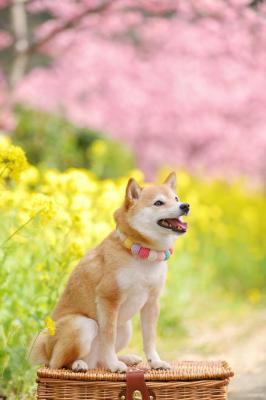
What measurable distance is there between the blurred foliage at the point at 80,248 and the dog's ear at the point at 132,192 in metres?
0.37

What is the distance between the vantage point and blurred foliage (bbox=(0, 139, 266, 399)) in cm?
382

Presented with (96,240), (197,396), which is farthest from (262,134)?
(197,396)

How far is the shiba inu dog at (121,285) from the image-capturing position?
135 inches

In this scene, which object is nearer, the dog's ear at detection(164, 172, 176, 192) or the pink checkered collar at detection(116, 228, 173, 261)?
the pink checkered collar at detection(116, 228, 173, 261)

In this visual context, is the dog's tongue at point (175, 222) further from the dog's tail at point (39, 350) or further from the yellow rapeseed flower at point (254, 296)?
the yellow rapeseed flower at point (254, 296)

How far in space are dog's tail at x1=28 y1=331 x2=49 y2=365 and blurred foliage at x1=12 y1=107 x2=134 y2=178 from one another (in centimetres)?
486

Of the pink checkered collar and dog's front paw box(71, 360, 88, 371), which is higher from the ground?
the pink checkered collar

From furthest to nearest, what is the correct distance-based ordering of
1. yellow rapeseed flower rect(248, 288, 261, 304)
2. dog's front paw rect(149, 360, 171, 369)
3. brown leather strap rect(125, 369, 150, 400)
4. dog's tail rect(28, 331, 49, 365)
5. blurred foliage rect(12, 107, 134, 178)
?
blurred foliage rect(12, 107, 134, 178)
yellow rapeseed flower rect(248, 288, 261, 304)
dog's tail rect(28, 331, 49, 365)
dog's front paw rect(149, 360, 171, 369)
brown leather strap rect(125, 369, 150, 400)

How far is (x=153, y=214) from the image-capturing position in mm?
3439

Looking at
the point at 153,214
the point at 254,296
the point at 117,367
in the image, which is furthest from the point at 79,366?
the point at 254,296

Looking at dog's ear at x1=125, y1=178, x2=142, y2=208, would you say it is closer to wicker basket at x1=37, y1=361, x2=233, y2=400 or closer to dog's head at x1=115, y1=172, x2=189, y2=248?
dog's head at x1=115, y1=172, x2=189, y2=248

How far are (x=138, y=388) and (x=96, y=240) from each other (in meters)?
2.09

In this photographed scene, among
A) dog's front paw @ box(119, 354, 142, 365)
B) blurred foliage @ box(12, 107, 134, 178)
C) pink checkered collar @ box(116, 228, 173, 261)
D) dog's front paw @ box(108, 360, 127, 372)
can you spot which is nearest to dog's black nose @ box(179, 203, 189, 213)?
pink checkered collar @ box(116, 228, 173, 261)

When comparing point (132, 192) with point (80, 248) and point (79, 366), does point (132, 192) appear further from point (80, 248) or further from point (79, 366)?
point (79, 366)
